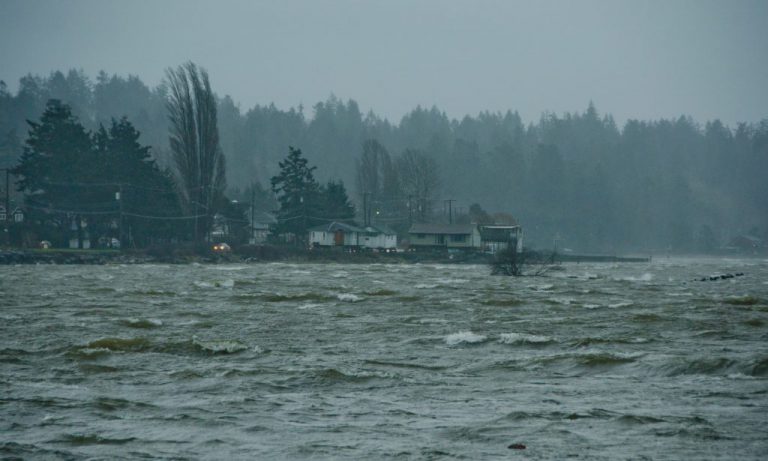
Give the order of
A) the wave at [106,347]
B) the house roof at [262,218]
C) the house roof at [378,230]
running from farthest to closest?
the house roof at [262,218] → the house roof at [378,230] → the wave at [106,347]

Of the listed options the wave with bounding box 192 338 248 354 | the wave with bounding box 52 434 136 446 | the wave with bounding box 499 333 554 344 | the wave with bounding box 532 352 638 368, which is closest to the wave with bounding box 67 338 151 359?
the wave with bounding box 192 338 248 354

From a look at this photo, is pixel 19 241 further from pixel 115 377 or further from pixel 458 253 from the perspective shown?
pixel 115 377

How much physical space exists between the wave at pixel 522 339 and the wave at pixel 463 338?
1.30 ft

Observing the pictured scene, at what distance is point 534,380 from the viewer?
12195 millimetres

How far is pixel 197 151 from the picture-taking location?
77688 mm

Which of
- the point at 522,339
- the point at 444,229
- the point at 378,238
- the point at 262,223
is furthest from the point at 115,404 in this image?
the point at 262,223

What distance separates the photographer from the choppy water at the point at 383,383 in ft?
28.1

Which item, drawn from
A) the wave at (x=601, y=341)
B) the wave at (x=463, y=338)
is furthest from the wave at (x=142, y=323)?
the wave at (x=601, y=341)

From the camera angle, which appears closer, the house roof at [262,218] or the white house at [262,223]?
the white house at [262,223]

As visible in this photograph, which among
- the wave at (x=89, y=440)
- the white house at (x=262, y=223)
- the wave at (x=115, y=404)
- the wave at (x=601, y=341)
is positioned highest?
the white house at (x=262, y=223)

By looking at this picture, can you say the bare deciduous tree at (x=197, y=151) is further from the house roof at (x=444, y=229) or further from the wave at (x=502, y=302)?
the wave at (x=502, y=302)

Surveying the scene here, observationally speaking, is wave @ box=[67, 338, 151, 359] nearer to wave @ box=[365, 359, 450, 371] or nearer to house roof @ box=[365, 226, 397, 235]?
wave @ box=[365, 359, 450, 371]

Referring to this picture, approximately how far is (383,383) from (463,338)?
4852mm

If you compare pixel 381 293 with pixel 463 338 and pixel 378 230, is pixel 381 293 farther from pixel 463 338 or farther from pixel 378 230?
pixel 378 230
